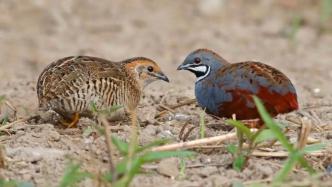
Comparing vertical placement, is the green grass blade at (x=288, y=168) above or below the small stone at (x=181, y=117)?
below

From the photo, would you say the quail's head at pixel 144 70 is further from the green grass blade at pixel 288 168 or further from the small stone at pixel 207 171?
the green grass blade at pixel 288 168

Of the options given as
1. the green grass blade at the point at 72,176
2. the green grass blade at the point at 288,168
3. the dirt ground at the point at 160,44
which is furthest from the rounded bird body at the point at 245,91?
the green grass blade at the point at 72,176

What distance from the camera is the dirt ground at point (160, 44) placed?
704 centimetres

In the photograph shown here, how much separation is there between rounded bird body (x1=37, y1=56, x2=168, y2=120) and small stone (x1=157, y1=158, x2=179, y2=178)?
1.21m

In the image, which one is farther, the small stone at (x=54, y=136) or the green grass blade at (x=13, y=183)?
the small stone at (x=54, y=136)

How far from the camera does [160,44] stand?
12.4m

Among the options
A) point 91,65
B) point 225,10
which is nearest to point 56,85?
point 91,65

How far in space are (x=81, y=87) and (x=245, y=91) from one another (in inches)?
45.9

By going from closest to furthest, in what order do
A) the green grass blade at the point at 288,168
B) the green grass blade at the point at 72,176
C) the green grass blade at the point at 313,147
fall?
the green grass blade at the point at 72,176
the green grass blade at the point at 288,168
the green grass blade at the point at 313,147

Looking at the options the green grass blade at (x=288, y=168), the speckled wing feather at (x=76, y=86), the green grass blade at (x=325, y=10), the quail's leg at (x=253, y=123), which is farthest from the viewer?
the green grass blade at (x=325, y=10)

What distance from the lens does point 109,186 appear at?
5188mm

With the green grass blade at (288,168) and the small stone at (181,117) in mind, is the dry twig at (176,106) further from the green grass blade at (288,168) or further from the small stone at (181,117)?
the green grass blade at (288,168)

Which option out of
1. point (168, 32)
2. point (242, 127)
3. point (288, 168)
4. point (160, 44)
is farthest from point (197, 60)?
point (168, 32)

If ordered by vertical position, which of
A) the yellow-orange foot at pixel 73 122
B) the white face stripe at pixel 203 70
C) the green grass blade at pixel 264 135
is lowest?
the green grass blade at pixel 264 135
